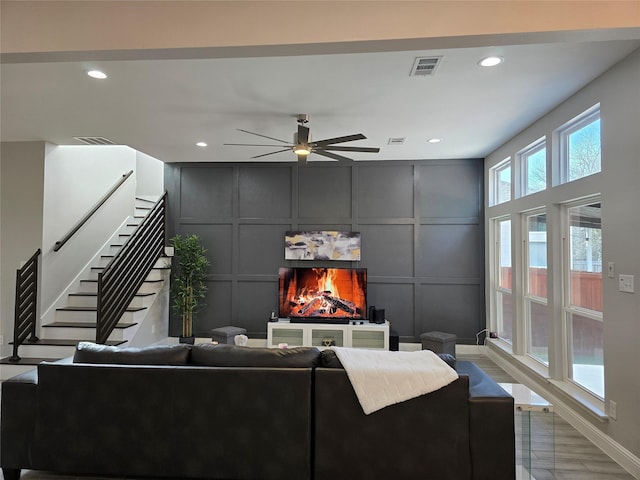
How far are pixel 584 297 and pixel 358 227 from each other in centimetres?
324

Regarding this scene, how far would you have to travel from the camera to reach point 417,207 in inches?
235

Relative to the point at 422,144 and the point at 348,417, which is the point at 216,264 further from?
the point at 348,417

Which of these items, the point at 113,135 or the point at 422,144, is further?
the point at 422,144

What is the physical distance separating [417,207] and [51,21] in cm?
492

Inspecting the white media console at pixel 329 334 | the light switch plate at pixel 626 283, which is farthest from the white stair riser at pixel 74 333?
the light switch plate at pixel 626 283

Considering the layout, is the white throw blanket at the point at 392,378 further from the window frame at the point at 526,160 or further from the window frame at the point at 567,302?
the window frame at the point at 526,160

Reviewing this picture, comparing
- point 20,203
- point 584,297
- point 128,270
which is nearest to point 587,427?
point 584,297

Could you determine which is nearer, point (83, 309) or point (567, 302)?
point (567, 302)

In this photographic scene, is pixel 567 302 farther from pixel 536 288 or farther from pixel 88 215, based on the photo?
pixel 88 215

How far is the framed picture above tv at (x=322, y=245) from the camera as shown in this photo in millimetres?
5969

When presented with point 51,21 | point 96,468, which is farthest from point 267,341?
point 51,21

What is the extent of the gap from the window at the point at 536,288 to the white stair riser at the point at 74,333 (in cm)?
505

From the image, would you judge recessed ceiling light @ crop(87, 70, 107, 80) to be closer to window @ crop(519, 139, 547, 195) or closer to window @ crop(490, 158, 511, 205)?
window @ crop(519, 139, 547, 195)

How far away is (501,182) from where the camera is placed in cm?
552
